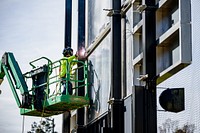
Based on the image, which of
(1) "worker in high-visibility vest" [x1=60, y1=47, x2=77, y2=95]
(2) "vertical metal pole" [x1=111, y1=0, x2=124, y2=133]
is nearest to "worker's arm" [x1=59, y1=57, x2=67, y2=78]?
(1) "worker in high-visibility vest" [x1=60, y1=47, x2=77, y2=95]

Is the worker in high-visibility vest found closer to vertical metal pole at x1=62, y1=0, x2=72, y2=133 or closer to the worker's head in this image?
the worker's head

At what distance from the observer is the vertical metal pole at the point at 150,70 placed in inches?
450

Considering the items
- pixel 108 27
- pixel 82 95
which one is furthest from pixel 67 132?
pixel 108 27

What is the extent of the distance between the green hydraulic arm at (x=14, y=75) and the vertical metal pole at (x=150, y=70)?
6751mm

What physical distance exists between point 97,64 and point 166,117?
5.47 metres

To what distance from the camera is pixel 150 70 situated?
1148 centimetres

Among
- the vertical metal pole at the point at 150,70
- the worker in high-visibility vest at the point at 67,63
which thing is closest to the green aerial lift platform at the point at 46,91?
the worker in high-visibility vest at the point at 67,63

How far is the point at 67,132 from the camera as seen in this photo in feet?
64.2

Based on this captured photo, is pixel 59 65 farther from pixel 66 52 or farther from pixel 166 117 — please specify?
pixel 166 117

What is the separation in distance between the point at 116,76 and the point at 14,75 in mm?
5715

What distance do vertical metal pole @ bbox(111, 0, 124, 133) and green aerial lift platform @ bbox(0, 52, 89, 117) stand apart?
2712 millimetres

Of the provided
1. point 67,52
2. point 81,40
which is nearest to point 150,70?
point 67,52

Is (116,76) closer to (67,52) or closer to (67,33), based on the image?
(67,52)

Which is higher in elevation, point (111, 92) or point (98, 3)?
point (98, 3)
